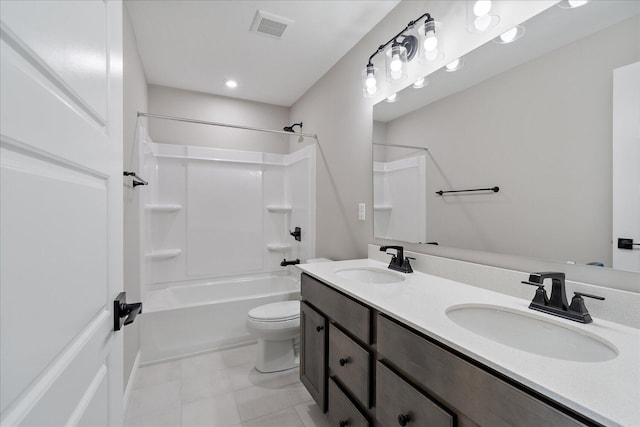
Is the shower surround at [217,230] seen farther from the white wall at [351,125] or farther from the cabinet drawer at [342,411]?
the cabinet drawer at [342,411]

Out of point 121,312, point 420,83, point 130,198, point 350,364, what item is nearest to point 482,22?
point 420,83

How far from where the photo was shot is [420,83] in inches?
65.6

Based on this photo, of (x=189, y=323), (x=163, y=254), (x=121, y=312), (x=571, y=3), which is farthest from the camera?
(x=163, y=254)

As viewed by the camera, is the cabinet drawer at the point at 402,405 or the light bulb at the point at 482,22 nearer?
the cabinet drawer at the point at 402,405

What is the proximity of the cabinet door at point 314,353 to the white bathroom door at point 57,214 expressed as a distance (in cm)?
97

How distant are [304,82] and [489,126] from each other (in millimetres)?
2084

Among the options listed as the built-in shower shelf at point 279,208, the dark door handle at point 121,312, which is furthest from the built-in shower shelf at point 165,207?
the dark door handle at point 121,312

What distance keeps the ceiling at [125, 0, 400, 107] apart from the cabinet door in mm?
1925

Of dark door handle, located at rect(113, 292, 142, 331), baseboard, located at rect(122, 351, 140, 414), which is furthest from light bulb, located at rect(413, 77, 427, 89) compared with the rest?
baseboard, located at rect(122, 351, 140, 414)

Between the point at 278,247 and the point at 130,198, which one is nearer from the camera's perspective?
the point at 130,198

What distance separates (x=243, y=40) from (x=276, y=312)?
2.13m

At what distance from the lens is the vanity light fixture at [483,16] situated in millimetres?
1273

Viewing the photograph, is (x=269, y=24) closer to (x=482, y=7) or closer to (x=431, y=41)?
(x=431, y=41)

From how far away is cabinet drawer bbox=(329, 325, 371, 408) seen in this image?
3.84 ft
